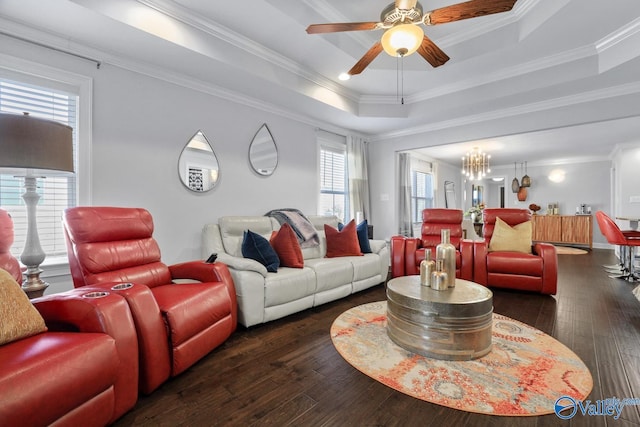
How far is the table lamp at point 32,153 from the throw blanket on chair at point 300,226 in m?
2.19

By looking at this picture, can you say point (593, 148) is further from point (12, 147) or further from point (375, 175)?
point (12, 147)

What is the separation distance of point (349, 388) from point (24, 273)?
2.22 m

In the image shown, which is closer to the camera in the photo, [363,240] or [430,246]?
[363,240]

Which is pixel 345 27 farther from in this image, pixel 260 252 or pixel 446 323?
pixel 446 323

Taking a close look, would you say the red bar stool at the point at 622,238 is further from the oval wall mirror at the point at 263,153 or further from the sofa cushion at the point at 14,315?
the sofa cushion at the point at 14,315

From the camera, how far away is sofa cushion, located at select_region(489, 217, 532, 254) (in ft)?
12.6

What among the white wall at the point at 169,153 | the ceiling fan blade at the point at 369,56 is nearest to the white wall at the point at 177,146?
the white wall at the point at 169,153

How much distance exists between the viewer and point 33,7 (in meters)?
2.06

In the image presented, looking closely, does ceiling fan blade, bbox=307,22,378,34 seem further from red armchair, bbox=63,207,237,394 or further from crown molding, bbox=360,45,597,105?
crown molding, bbox=360,45,597,105

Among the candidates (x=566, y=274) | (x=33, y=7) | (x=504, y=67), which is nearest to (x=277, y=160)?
(x=33, y=7)

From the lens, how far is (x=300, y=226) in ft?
12.0

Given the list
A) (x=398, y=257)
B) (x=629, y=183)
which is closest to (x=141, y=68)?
(x=398, y=257)

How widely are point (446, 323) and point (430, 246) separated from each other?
2.34 meters

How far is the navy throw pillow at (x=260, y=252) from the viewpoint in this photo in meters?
2.82
